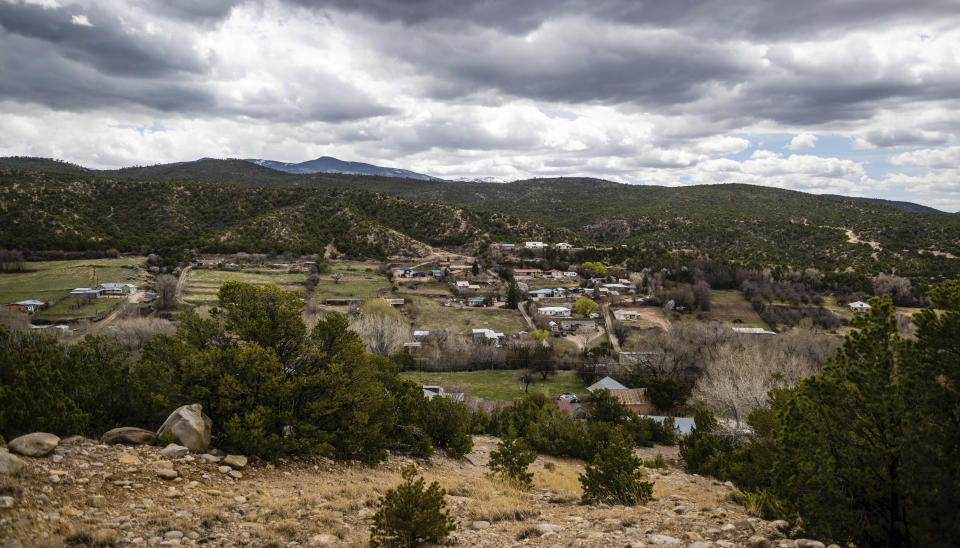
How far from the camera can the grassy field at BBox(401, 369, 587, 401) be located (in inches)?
1314

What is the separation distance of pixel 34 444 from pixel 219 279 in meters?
58.6

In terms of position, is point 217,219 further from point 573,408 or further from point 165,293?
point 573,408

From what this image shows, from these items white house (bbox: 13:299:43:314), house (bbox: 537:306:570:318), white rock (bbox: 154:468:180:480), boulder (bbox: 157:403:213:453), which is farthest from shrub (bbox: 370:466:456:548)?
white house (bbox: 13:299:43:314)

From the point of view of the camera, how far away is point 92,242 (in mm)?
65312

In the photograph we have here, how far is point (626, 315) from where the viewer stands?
2131 inches

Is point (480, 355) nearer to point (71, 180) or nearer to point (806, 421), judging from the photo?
point (806, 421)

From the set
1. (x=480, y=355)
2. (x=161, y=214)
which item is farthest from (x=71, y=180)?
(x=480, y=355)

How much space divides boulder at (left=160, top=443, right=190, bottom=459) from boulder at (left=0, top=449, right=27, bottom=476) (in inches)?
78.5

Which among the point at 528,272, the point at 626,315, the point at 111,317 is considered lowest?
the point at 111,317

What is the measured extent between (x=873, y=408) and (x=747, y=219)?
95.9 metres

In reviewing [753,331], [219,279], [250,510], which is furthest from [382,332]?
[753,331]

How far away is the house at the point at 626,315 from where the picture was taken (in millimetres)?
53312

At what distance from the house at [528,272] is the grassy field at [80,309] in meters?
50.4

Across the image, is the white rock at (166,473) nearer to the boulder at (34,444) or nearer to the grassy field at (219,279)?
the boulder at (34,444)
